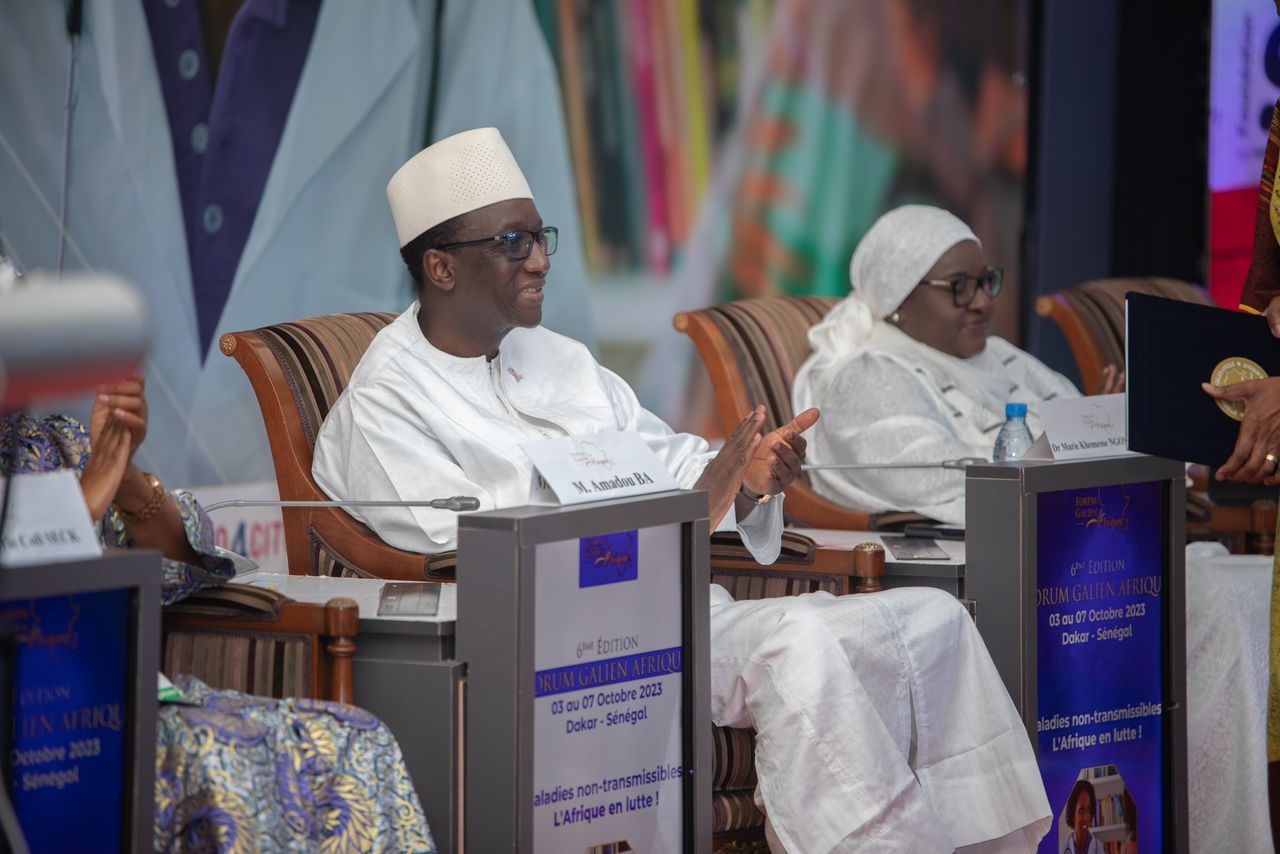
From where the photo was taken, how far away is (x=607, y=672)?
2629 mm

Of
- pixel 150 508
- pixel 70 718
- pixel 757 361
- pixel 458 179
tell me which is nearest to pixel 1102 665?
pixel 757 361

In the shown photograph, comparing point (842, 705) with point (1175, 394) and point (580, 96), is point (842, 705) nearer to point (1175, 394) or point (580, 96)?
point (1175, 394)

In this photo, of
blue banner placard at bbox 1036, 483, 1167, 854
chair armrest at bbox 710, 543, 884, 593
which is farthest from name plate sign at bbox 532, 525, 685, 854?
blue banner placard at bbox 1036, 483, 1167, 854

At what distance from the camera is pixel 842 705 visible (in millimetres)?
2936

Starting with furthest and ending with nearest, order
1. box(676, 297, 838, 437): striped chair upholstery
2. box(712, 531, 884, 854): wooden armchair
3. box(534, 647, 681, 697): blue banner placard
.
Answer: box(676, 297, 838, 437): striped chair upholstery → box(712, 531, 884, 854): wooden armchair → box(534, 647, 681, 697): blue banner placard

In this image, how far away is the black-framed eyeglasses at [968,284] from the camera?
14.9ft

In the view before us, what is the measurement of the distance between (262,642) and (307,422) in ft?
2.78

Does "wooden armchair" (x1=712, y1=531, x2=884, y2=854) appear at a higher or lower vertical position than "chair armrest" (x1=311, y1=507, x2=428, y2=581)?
lower

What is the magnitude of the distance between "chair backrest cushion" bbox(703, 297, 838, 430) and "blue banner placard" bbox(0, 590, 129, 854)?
Result: 7.98ft

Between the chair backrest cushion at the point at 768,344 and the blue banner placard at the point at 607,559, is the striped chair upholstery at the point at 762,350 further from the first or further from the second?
the blue banner placard at the point at 607,559

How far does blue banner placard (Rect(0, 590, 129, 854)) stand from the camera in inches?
83.0

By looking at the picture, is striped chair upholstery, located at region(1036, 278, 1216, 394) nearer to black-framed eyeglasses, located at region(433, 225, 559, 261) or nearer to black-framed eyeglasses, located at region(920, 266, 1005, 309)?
black-framed eyeglasses, located at region(920, 266, 1005, 309)

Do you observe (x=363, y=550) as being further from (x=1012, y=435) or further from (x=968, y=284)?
(x=968, y=284)

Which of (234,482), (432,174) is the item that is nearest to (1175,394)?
(432,174)
